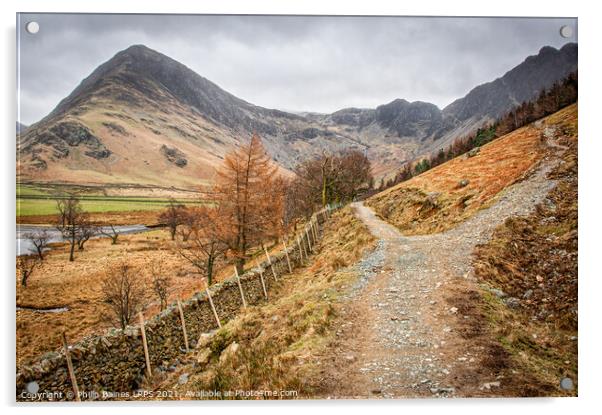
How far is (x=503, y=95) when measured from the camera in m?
8.41

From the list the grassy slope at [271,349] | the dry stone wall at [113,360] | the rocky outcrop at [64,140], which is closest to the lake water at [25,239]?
the rocky outcrop at [64,140]

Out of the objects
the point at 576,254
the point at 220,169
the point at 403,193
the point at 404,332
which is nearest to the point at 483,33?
the point at 576,254

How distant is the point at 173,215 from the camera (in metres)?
16.0

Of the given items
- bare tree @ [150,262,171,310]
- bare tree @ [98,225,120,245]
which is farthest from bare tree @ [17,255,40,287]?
bare tree @ [150,262,171,310]

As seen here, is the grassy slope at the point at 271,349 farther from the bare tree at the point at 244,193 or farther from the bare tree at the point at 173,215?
the bare tree at the point at 173,215

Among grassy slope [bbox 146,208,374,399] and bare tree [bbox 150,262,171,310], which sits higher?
grassy slope [bbox 146,208,374,399]

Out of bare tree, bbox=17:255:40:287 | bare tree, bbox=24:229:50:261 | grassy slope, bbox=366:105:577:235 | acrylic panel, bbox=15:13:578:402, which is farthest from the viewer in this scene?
grassy slope, bbox=366:105:577:235

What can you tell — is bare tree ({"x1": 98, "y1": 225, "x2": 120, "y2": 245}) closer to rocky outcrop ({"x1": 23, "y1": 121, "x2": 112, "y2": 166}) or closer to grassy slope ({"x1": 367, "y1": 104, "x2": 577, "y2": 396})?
rocky outcrop ({"x1": 23, "y1": 121, "x2": 112, "y2": 166})

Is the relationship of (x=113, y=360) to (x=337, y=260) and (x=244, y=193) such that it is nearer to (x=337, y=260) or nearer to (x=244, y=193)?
(x=244, y=193)

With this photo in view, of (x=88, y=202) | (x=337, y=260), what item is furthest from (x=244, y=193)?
(x=88, y=202)

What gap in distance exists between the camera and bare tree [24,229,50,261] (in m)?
6.62

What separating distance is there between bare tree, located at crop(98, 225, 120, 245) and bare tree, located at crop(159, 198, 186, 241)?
4317 mm

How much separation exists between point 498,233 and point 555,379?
4.92 metres
